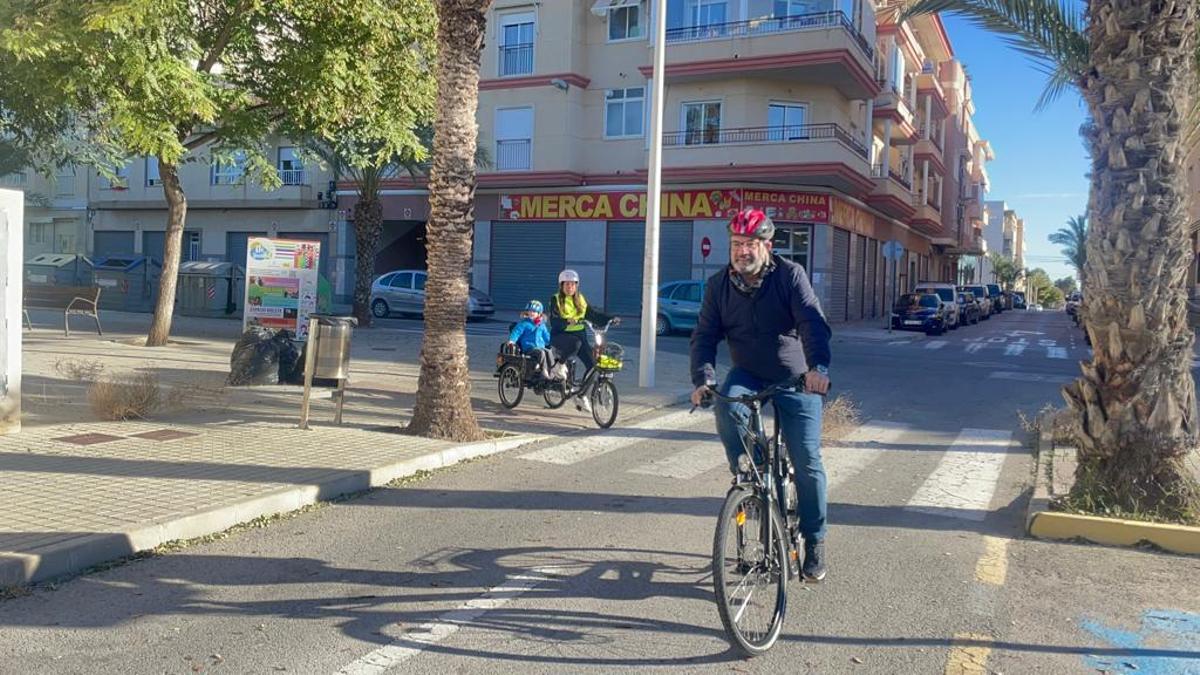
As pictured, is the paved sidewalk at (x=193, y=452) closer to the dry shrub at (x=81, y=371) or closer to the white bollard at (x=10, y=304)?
the dry shrub at (x=81, y=371)

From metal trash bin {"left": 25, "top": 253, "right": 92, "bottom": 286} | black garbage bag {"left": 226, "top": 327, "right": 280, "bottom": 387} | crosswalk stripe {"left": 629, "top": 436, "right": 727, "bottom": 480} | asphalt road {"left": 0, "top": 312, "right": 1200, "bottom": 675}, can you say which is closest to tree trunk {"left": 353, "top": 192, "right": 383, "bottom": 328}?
metal trash bin {"left": 25, "top": 253, "right": 92, "bottom": 286}

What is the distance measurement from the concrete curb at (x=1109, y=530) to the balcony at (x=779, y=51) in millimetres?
23646

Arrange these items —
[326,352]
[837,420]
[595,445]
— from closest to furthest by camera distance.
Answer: [326,352], [595,445], [837,420]

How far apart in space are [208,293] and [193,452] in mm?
21030

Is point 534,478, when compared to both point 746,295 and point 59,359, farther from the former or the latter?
point 59,359

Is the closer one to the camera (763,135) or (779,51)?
(779,51)

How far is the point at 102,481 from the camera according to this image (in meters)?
6.92

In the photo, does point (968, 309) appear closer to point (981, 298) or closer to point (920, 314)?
point (981, 298)

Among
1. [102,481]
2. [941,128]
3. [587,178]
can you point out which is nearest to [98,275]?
[587,178]

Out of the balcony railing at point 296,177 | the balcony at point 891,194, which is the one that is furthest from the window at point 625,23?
the balcony railing at point 296,177

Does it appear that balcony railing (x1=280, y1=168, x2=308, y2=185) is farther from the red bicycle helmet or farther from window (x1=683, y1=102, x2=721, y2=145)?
Answer: the red bicycle helmet

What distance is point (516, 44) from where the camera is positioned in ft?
115

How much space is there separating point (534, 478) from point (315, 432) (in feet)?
8.45

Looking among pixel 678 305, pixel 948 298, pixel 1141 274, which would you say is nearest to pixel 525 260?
pixel 678 305
